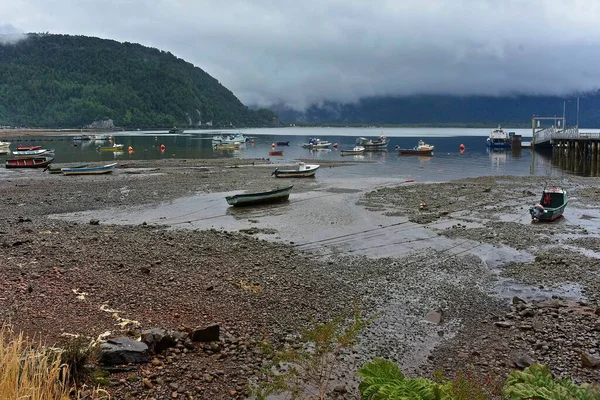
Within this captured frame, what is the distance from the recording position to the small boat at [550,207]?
26109 millimetres

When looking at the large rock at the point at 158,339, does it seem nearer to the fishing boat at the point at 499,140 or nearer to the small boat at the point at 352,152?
the small boat at the point at 352,152

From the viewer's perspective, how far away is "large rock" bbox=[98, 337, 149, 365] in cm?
866

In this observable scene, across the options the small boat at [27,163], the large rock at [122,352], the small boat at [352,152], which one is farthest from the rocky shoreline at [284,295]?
the small boat at [352,152]

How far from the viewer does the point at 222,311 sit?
1208cm

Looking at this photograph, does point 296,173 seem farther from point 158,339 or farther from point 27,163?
point 158,339

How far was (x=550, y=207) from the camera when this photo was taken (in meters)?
27.9

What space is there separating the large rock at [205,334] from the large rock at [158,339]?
0.40 m

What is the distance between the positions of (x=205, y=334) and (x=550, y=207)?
2419 cm

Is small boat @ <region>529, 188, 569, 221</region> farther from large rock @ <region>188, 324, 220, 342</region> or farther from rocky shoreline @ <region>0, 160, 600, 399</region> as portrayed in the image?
A: large rock @ <region>188, 324, 220, 342</region>

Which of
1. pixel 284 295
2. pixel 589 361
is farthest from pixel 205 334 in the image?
pixel 589 361

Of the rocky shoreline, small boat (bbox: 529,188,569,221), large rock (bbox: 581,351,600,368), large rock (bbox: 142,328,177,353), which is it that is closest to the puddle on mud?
the rocky shoreline

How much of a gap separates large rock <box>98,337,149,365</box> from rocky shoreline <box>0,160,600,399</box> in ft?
0.92

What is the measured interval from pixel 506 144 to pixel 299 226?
91994 millimetres

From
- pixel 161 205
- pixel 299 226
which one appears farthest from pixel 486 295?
pixel 161 205
